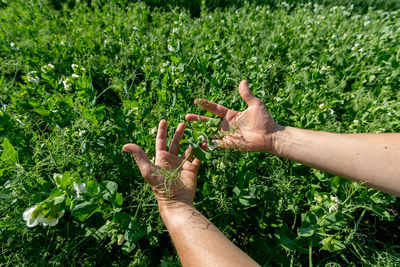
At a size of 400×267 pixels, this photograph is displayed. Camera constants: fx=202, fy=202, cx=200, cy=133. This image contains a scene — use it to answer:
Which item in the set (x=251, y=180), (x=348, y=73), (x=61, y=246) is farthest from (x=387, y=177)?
(x=61, y=246)

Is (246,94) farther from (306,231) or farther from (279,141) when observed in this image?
(306,231)

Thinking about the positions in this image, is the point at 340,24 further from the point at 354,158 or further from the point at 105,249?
the point at 105,249

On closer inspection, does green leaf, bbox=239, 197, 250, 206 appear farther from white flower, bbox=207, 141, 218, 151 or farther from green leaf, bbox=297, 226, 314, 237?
white flower, bbox=207, 141, 218, 151

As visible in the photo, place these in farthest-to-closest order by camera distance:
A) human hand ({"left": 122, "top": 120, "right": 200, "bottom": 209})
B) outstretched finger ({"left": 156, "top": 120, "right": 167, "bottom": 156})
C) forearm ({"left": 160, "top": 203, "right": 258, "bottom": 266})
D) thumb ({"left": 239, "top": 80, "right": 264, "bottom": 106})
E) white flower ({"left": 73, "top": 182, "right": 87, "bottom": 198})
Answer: thumb ({"left": 239, "top": 80, "right": 264, "bottom": 106})
outstretched finger ({"left": 156, "top": 120, "right": 167, "bottom": 156})
human hand ({"left": 122, "top": 120, "right": 200, "bottom": 209})
white flower ({"left": 73, "top": 182, "right": 87, "bottom": 198})
forearm ({"left": 160, "top": 203, "right": 258, "bottom": 266})

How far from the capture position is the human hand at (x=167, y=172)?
2.99 feet

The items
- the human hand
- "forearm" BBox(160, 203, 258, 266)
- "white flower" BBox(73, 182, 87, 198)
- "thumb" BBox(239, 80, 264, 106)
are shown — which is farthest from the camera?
"thumb" BBox(239, 80, 264, 106)

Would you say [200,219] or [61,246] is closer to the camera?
[200,219]

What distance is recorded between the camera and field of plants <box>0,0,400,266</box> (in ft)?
3.21

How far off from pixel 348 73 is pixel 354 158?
1.49 metres

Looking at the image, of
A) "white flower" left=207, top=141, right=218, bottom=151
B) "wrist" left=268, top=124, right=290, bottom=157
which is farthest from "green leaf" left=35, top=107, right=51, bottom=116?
"wrist" left=268, top=124, right=290, bottom=157

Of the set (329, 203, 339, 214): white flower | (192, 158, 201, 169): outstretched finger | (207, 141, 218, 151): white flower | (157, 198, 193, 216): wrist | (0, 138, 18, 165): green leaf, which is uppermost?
(0, 138, 18, 165): green leaf

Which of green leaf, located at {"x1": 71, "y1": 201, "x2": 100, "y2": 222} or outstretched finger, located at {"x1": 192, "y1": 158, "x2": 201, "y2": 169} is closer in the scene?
green leaf, located at {"x1": 71, "y1": 201, "x2": 100, "y2": 222}

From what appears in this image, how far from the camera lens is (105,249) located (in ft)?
4.07

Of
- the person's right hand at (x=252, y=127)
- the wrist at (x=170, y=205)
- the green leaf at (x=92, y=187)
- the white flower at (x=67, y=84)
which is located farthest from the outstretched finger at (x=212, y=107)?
the white flower at (x=67, y=84)
